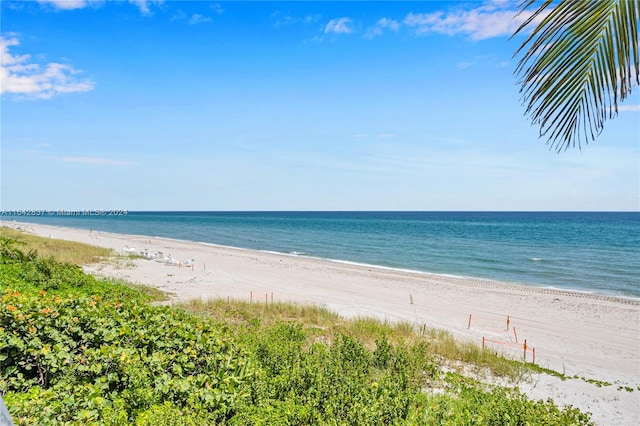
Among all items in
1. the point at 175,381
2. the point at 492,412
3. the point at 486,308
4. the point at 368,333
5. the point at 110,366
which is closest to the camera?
the point at 175,381

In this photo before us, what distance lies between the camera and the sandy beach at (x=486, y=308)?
10.9m

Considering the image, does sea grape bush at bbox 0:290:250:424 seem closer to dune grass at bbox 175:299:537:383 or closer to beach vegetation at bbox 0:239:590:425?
beach vegetation at bbox 0:239:590:425

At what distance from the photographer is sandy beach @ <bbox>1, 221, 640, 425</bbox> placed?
1091 centimetres

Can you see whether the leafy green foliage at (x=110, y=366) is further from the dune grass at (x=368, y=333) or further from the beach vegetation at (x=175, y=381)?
the dune grass at (x=368, y=333)

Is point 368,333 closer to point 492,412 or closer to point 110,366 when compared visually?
point 492,412

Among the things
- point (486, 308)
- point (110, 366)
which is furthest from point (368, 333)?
point (486, 308)

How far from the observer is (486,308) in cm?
2212

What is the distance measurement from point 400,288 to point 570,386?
16517 mm

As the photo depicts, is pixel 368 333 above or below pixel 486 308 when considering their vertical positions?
above

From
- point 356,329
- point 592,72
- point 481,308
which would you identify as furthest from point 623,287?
point 592,72

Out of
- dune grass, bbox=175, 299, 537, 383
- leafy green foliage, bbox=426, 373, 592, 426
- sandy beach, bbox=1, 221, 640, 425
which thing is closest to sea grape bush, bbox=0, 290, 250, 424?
leafy green foliage, bbox=426, 373, 592, 426

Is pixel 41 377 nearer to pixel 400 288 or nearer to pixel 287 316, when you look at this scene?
pixel 287 316

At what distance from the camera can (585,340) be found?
1720cm

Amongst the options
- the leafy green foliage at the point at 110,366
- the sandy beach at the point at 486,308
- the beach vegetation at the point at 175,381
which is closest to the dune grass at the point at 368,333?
the sandy beach at the point at 486,308
